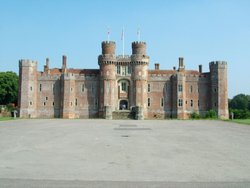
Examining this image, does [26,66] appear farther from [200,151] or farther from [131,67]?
[200,151]

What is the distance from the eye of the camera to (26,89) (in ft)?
205

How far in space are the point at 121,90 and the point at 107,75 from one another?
4.42 m

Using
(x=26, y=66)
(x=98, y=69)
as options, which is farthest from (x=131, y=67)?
(x=26, y=66)

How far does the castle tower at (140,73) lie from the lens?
209ft

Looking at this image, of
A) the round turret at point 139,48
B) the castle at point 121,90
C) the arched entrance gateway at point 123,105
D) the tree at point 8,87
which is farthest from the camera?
the tree at point 8,87

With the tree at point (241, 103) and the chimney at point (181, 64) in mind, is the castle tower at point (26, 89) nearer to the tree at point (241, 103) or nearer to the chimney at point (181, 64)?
the chimney at point (181, 64)

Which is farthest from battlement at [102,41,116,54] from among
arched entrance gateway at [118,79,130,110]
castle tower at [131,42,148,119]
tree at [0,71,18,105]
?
tree at [0,71,18,105]

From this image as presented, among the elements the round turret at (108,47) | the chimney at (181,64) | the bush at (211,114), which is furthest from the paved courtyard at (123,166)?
the chimney at (181,64)

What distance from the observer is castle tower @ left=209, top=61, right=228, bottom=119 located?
208 ft

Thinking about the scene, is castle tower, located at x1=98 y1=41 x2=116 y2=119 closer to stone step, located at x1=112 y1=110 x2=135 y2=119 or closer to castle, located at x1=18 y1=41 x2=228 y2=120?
castle, located at x1=18 y1=41 x2=228 y2=120

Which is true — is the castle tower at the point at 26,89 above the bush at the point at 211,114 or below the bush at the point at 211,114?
above

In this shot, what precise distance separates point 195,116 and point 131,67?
610 inches

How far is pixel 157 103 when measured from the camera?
216 ft

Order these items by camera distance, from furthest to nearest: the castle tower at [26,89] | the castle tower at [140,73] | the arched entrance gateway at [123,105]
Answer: the arched entrance gateway at [123,105]
the castle tower at [140,73]
the castle tower at [26,89]
